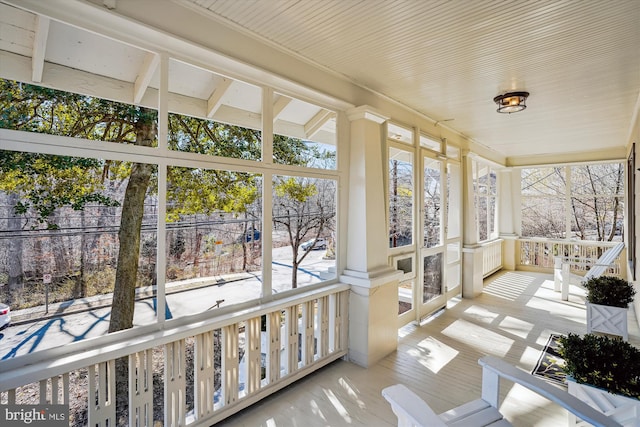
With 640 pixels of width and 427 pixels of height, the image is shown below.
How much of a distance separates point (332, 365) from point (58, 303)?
2234 millimetres

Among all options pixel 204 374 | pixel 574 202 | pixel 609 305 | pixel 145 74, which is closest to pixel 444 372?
pixel 609 305

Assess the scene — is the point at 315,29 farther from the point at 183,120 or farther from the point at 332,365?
the point at 332,365

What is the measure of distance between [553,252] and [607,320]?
4790mm

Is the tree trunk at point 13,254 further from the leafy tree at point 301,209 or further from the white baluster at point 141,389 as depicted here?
the leafy tree at point 301,209

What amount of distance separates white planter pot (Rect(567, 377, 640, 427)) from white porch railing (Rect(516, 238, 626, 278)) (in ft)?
19.2

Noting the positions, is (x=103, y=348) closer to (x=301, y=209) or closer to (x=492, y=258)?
(x=301, y=209)

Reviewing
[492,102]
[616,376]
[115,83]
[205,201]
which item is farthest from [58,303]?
[492,102]

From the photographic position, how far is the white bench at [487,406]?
1197mm

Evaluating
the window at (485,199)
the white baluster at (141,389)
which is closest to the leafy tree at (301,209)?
the white baluster at (141,389)

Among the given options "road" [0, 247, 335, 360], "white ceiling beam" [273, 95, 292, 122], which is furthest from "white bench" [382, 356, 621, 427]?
"white ceiling beam" [273, 95, 292, 122]

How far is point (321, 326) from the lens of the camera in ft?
9.41

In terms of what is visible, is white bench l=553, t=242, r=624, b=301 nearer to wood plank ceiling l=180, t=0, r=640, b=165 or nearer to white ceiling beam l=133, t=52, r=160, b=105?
wood plank ceiling l=180, t=0, r=640, b=165

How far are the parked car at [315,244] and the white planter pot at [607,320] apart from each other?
9.17 feet

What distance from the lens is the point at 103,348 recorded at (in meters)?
1.63
